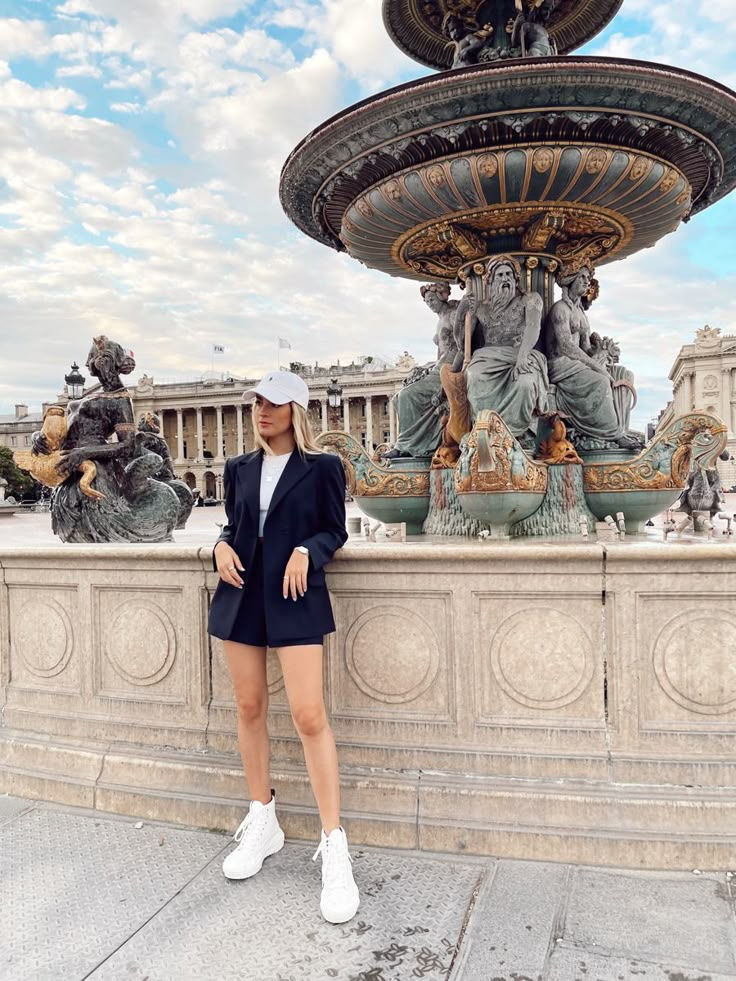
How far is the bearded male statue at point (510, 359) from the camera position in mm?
6152

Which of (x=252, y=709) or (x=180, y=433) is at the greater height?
(x=180, y=433)

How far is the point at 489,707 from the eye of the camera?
2957 millimetres

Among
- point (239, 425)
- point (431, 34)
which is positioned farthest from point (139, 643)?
point (239, 425)

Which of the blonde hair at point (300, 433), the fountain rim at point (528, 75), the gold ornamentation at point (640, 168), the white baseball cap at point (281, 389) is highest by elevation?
the fountain rim at point (528, 75)

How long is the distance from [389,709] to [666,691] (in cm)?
114

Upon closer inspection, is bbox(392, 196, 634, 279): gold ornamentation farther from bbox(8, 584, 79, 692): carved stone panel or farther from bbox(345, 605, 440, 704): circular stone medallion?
bbox(8, 584, 79, 692): carved stone panel

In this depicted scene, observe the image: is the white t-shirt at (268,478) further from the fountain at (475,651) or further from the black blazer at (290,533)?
the fountain at (475,651)

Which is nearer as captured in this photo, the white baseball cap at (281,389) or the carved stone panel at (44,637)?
the white baseball cap at (281,389)

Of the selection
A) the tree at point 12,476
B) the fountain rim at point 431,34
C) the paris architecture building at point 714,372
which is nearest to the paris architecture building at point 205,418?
the tree at point 12,476

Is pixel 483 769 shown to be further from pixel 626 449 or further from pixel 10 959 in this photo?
pixel 626 449

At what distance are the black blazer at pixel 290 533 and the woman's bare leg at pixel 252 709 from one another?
0.43 ft

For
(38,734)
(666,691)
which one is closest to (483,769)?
(666,691)

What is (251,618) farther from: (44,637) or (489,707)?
(44,637)

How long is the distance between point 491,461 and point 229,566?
311cm
